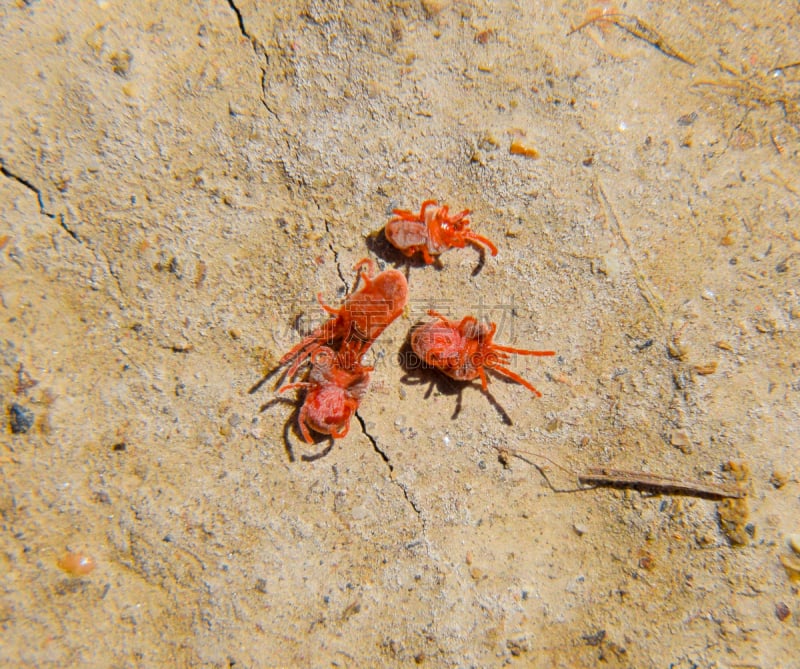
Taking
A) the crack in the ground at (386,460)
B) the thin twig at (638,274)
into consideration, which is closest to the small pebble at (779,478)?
the thin twig at (638,274)

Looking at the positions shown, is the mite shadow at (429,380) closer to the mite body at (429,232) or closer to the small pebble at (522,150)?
the mite body at (429,232)

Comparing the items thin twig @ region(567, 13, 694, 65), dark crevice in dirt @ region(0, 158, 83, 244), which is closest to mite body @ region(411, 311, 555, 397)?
dark crevice in dirt @ region(0, 158, 83, 244)

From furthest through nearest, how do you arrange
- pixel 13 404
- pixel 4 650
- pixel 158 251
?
pixel 158 251, pixel 13 404, pixel 4 650

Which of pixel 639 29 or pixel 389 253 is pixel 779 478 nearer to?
pixel 389 253

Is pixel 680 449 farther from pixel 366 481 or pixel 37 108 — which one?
pixel 37 108

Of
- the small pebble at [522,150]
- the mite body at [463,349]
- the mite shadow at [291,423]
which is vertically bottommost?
the mite shadow at [291,423]

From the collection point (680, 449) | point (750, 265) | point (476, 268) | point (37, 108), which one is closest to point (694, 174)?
point (750, 265)

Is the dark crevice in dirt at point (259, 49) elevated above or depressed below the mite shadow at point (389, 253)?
above
